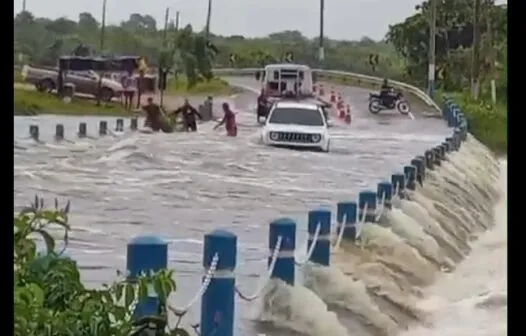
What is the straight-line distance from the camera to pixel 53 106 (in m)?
1.73

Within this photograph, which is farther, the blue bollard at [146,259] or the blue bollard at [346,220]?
the blue bollard at [346,220]

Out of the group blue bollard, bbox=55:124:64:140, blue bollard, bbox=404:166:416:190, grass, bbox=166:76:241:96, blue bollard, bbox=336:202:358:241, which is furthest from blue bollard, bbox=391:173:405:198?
blue bollard, bbox=55:124:64:140

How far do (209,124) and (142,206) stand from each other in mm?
187

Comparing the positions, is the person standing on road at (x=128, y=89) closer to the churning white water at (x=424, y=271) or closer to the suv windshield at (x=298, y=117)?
the suv windshield at (x=298, y=117)

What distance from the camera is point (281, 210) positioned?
176 cm

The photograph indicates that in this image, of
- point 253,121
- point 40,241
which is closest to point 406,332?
point 253,121

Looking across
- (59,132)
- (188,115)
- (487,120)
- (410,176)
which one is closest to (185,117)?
(188,115)

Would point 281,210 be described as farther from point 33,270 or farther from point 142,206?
point 33,270

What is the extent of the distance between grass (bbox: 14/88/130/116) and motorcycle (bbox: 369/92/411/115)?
42cm

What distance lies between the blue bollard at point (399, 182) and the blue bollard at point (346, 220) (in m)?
0.11

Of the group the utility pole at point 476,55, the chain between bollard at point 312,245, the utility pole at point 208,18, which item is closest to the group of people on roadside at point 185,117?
the utility pole at point 208,18

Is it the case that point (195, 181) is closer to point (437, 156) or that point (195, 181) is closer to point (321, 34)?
point (321, 34)

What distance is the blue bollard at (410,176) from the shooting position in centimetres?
188

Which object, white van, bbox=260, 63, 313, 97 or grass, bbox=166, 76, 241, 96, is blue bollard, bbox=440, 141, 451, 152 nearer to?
white van, bbox=260, 63, 313, 97
